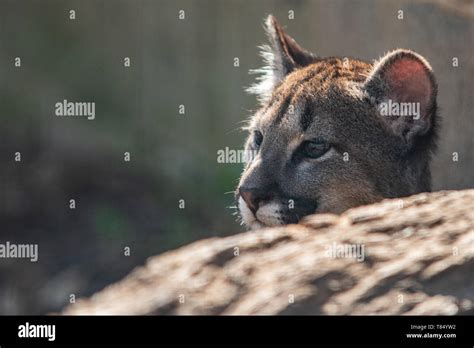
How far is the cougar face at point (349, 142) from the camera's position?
27.6 feet

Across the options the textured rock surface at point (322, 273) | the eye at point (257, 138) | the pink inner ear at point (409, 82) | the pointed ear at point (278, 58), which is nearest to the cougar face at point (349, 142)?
the pink inner ear at point (409, 82)

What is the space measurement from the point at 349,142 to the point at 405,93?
69cm

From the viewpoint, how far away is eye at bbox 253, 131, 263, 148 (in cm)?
905

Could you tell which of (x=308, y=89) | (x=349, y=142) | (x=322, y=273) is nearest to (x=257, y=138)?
(x=308, y=89)

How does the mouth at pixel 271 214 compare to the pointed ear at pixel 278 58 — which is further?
the pointed ear at pixel 278 58

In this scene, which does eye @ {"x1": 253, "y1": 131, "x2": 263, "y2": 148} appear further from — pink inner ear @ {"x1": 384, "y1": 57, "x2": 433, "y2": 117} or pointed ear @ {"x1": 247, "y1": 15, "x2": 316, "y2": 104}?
pink inner ear @ {"x1": 384, "y1": 57, "x2": 433, "y2": 117}

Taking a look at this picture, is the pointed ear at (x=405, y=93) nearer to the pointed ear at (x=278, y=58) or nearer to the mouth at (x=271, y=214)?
the mouth at (x=271, y=214)

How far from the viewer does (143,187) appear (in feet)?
51.4

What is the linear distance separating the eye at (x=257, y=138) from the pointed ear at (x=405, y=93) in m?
1.11

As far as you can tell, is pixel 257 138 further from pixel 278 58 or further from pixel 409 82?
pixel 409 82

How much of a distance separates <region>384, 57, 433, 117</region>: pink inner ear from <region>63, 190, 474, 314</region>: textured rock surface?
2.05 metres

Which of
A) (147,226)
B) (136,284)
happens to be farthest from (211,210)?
(136,284)

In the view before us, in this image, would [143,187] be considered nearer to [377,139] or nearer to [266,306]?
[377,139]

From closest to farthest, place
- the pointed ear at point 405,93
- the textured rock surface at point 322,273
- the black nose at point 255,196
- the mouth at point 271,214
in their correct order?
the textured rock surface at point 322,273
the mouth at point 271,214
the black nose at point 255,196
the pointed ear at point 405,93
